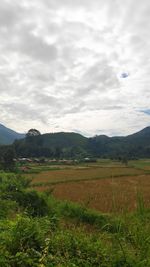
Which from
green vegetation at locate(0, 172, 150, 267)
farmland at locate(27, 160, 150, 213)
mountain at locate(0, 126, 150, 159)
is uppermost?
mountain at locate(0, 126, 150, 159)

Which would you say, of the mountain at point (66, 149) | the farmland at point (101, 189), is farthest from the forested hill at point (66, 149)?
the farmland at point (101, 189)

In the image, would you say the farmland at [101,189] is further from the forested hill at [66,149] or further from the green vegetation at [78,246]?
the forested hill at [66,149]

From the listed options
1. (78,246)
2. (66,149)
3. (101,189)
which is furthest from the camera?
(66,149)

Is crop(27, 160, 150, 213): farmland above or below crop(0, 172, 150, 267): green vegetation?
→ below

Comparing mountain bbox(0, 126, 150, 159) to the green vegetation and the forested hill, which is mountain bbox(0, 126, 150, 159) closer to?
the forested hill

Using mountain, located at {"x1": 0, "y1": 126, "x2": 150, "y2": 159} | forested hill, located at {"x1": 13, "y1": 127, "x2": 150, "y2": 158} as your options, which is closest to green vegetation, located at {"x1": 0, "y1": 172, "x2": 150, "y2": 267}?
mountain, located at {"x1": 0, "y1": 126, "x2": 150, "y2": 159}

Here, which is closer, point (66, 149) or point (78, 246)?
point (78, 246)

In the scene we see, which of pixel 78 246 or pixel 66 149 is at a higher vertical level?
pixel 66 149

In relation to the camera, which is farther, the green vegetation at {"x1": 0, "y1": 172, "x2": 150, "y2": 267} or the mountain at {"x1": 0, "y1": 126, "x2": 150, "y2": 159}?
the mountain at {"x1": 0, "y1": 126, "x2": 150, "y2": 159}

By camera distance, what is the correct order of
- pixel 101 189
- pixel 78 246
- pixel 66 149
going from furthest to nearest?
1. pixel 66 149
2. pixel 101 189
3. pixel 78 246

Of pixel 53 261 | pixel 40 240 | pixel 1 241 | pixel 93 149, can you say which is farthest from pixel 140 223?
pixel 93 149

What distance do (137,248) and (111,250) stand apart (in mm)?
A: 588

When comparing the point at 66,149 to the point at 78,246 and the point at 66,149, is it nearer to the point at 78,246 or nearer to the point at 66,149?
the point at 66,149

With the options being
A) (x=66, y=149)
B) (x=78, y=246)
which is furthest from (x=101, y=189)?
(x=66, y=149)
